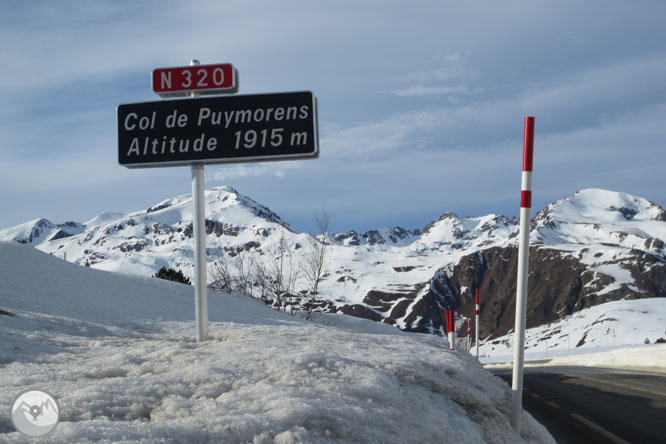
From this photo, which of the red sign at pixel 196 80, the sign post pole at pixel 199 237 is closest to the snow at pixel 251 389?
the sign post pole at pixel 199 237

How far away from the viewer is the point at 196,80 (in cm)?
717

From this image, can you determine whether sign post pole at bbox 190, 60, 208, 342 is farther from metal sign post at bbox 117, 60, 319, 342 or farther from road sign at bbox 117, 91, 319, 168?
road sign at bbox 117, 91, 319, 168

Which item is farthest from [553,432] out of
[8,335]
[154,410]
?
[8,335]

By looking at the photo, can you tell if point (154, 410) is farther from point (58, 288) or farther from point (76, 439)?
point (58, 288)

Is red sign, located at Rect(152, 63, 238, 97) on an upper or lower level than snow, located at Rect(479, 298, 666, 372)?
upper

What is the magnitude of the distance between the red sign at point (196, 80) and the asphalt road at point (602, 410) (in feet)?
20.1

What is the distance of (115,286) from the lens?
1368cm

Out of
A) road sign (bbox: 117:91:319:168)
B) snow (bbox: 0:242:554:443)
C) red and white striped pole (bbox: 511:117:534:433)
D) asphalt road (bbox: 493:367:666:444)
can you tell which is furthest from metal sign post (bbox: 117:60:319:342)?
asphalt road (bbox: 493:367:666:444)

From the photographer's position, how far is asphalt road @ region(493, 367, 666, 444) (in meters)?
7.00

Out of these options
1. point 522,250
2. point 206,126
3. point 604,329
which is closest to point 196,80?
point 206,126

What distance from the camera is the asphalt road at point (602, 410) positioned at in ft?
23.0

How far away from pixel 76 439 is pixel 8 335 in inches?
165

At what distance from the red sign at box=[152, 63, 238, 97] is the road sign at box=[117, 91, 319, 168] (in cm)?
16

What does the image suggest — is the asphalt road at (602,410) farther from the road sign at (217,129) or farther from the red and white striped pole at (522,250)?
the road sign at (217,129)
